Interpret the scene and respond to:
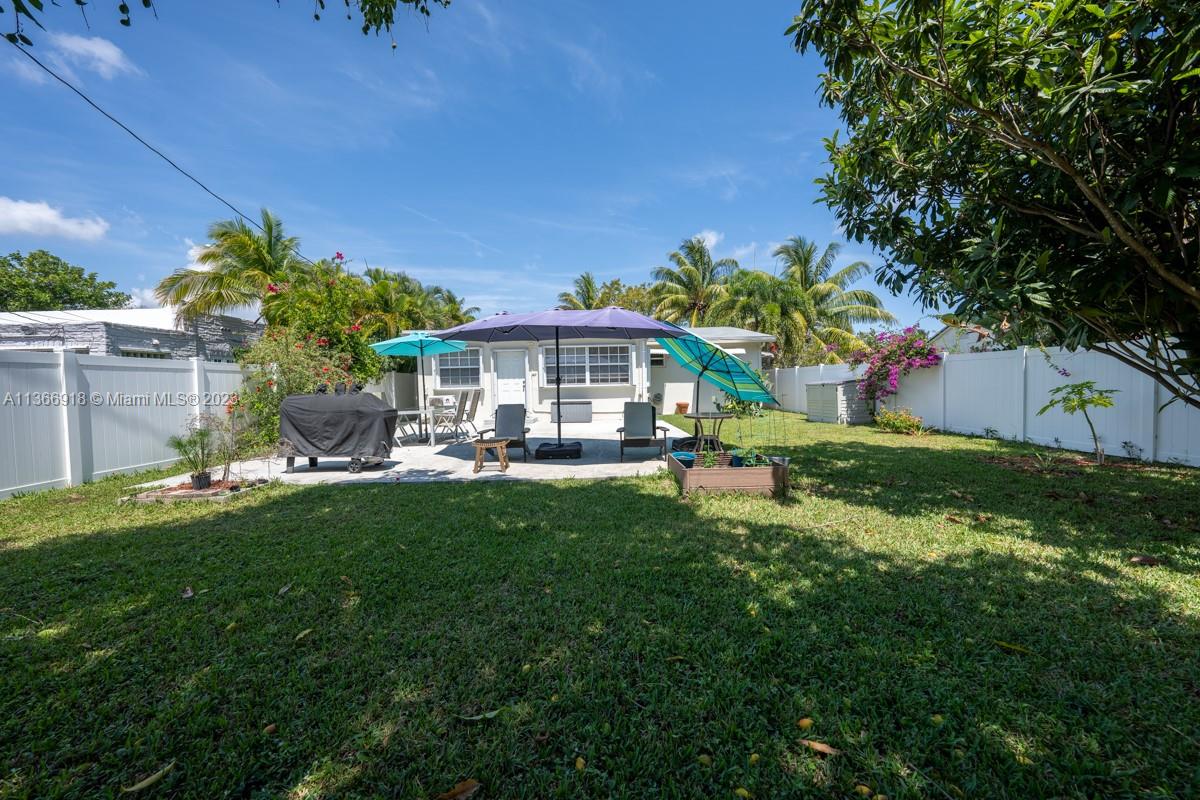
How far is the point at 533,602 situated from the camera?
3.43m

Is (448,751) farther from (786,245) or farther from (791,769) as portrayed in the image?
(786,245)

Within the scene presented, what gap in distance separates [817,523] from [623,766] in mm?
3750

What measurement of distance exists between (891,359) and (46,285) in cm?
4726

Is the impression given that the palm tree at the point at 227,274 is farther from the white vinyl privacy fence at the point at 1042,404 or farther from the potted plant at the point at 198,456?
the white vinyl privacy fence at the point at 1042,404

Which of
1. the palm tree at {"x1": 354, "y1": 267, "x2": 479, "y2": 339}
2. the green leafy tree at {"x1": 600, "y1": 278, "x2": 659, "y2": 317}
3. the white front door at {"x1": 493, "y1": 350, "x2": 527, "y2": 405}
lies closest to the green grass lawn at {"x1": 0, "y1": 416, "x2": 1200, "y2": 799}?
the palm tree at {"x1": 354, "y1": 267, "x2": 479, "y2": 339}

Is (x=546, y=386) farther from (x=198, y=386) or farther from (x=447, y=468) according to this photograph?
(x=198, y=386)

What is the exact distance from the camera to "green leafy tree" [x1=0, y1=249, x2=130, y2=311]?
97.8 feet

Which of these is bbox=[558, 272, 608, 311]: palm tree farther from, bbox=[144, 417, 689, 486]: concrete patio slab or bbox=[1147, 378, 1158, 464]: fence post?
bbox=[1147, 378, 1158, 464]: fence post

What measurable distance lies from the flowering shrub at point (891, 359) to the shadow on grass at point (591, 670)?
10.0 meters

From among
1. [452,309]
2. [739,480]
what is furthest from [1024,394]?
[452,309]

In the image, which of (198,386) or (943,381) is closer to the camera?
(198,386)

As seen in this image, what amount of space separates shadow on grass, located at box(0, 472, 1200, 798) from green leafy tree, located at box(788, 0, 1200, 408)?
7.52ft

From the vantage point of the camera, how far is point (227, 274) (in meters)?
15.6

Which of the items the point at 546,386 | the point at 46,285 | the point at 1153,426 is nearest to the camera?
the point at 1153,426
